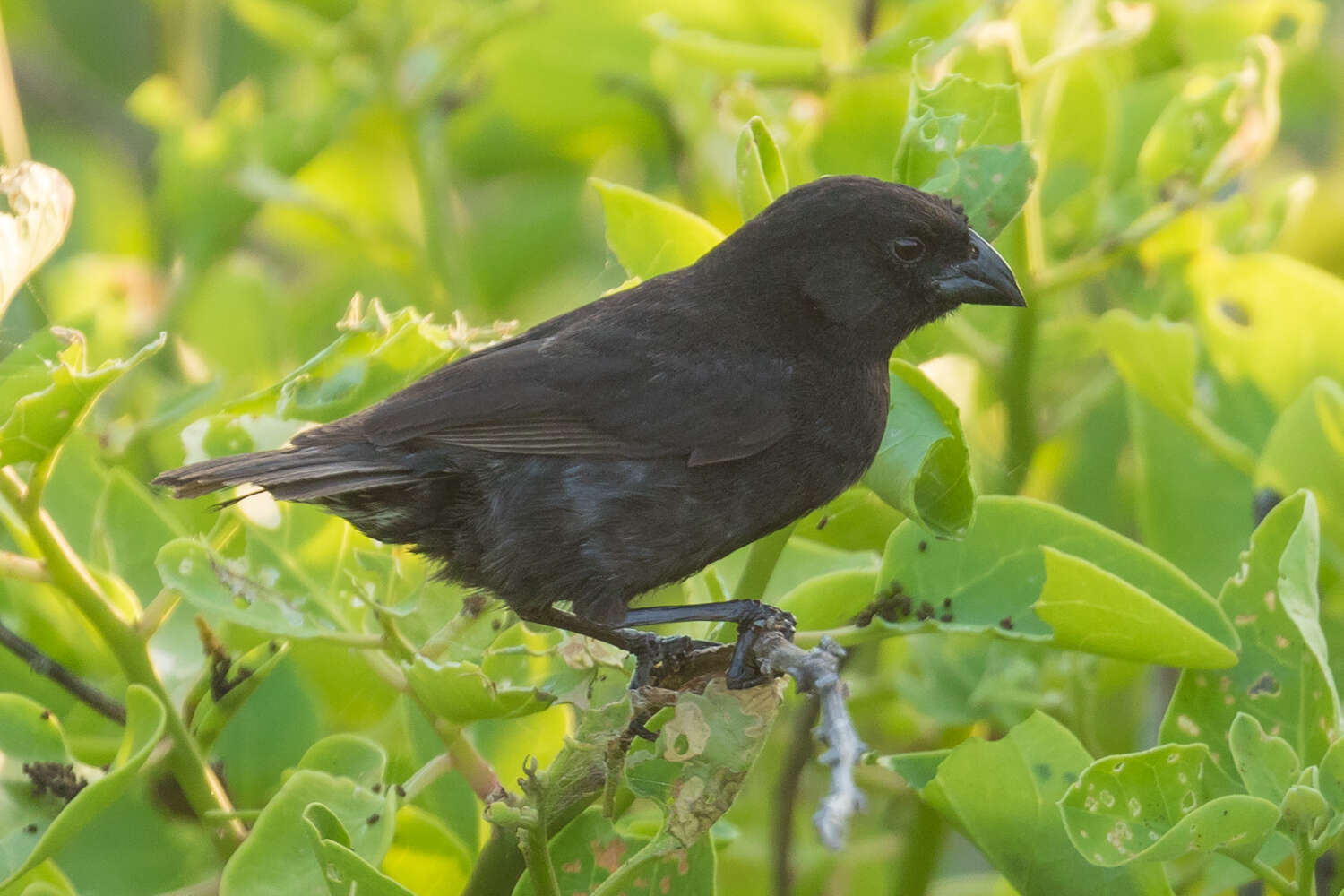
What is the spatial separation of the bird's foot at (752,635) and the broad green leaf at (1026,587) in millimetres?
100

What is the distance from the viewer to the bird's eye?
3.12 metres

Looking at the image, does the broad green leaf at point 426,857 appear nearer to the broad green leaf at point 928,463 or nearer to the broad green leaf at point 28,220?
the broad green leaf at point 928,463

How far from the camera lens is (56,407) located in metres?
2.24

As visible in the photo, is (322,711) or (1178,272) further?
(1178,272)

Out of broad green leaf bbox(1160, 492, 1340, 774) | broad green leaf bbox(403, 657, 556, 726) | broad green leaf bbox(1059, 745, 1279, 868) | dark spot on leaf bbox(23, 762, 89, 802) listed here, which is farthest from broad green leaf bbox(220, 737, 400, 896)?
broad green leaf bbox(1160, 492, 1340, 774)

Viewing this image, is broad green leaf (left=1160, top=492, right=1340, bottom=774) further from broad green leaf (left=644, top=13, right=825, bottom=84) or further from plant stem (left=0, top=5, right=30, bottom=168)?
plant stem (left=0, top=5, right=30, bottom=168)

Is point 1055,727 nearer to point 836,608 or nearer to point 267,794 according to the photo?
point 836,608

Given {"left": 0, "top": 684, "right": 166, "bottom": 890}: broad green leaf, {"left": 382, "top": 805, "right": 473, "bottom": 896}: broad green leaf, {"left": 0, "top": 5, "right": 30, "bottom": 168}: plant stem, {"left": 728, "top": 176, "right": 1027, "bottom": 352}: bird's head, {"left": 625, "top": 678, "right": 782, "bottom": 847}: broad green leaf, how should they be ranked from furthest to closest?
{"left": 0, "top": 5, "right": 30, "bottom": 168}: plant stem → {"left": 728, "top": 176, "right": 1027, "bottom": 352}: bird's head → {"left": 382, "top": 805, "right": 473, "bottom": 896}: broad green leaf → {"left": 0, "top": 684, "right": 166, "bottom": 890}: broad green leaf → {"left": 625, "top": 678, "right": 782, "bottom": 847}: broad green leaf

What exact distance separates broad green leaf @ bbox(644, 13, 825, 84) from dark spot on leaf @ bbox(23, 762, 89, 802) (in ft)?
6.06

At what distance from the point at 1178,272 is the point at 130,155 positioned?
178 inches

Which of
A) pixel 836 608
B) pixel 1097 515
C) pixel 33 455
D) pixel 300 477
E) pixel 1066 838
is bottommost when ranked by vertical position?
pixel 1097 515

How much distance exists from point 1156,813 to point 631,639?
3.08ft

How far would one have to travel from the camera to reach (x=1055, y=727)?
2293mm

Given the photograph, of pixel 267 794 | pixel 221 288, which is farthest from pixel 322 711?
pixel 221 288
